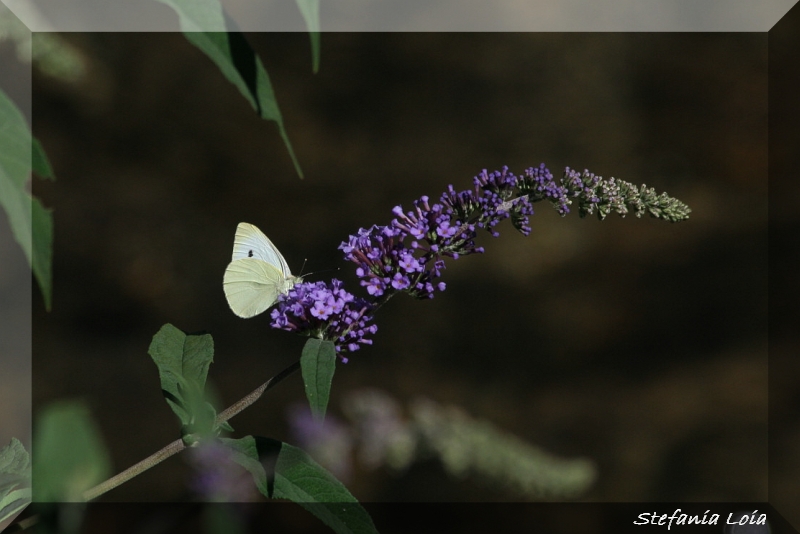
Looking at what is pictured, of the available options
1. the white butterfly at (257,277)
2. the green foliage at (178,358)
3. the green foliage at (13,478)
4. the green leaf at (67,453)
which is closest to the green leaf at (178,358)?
the green foliage at (178,358)

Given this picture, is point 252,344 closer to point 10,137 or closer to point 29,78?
point 29,78

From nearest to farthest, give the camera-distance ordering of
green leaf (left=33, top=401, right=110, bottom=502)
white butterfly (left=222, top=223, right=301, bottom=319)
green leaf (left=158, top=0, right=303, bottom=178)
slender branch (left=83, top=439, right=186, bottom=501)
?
green leaf (left=33, top=401, right=110, bottom=502)
green leaf (left=158, top=0, right=303, bottom=178)
slender branch (left=83, top=439, right=186, bottom=501)
white butterfly (left=222, top=223, right=301, bottom=319)

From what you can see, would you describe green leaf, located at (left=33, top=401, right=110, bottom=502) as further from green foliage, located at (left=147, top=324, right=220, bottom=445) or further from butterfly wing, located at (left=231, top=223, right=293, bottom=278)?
butterfly wing, located at (left=231, top=223, right=293, bottom=278)

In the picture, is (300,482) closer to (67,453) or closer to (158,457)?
(158,457)

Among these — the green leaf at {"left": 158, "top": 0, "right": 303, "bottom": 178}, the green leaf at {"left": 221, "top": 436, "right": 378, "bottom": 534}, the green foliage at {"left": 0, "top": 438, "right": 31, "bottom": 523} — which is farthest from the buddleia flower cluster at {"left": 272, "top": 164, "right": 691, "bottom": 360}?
the green leaf at {"left": 158, "top": 0, "right": 303, "bottom": 178}

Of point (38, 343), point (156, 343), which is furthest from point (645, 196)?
point (38, 343)

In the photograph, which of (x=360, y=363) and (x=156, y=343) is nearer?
(x=156, y=343)

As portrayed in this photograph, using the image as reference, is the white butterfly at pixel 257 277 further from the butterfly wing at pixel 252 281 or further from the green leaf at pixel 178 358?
the green leaf at pixel 178 358
